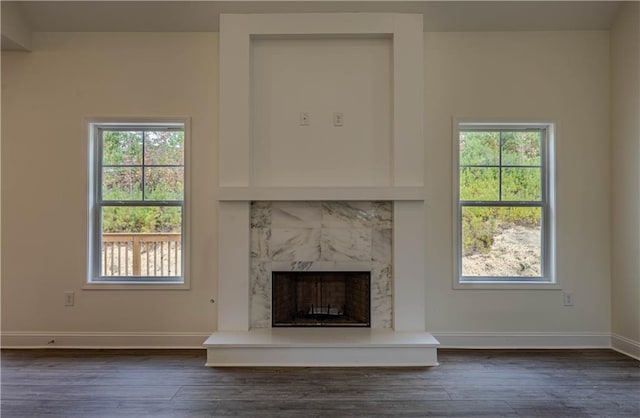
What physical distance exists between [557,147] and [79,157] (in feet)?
14.2

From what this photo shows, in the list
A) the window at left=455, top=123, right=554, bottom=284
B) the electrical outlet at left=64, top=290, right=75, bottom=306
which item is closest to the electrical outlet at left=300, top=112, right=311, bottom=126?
the window at left=455, top=123, right=554, bottom=284

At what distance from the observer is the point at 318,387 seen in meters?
2.46

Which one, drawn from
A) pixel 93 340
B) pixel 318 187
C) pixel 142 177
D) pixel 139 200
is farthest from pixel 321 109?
pixel 93 340

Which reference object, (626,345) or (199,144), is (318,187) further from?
(626,345)

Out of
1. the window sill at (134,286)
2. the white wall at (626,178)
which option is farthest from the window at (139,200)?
the white wall at (626,178)

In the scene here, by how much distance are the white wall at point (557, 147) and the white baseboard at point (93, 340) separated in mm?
2277

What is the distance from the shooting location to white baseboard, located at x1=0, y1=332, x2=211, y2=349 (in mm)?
3264

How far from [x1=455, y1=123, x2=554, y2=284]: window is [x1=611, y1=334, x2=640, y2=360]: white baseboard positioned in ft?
2.56

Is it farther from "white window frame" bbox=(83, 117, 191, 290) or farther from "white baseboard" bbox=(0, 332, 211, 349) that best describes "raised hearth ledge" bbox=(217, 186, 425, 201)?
"white baseboard" bbox=(0, 332, 211, 349)

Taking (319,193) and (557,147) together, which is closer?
(319,193)

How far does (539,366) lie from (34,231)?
14.6 ft

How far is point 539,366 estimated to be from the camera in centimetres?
285

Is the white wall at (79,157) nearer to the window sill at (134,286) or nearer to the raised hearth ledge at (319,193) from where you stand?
the window sill at (134,286)

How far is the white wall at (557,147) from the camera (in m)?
3.28
